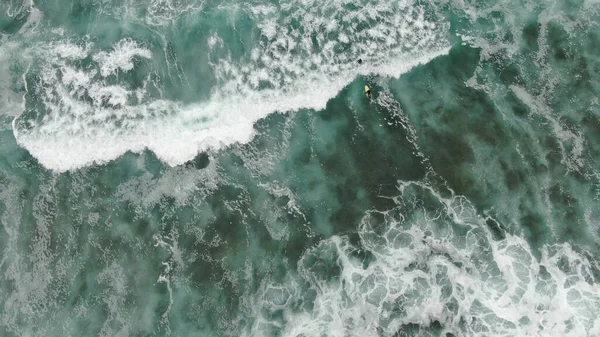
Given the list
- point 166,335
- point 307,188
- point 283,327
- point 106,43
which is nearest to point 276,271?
point 283,327

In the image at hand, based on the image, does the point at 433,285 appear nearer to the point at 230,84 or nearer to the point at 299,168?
the point at 299,168

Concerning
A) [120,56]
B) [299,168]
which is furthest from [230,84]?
[120,56]

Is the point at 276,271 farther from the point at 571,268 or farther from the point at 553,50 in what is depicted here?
the point at 553,50

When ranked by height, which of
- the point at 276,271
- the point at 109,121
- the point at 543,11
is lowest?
the point at 276,271

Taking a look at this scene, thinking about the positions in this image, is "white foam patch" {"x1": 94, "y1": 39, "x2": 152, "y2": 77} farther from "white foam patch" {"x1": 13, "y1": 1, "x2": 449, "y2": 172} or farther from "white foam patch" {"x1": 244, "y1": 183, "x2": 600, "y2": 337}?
"white foam patch" {"x1": 244, "y1": 183, "x2": 600, "y2": 337}

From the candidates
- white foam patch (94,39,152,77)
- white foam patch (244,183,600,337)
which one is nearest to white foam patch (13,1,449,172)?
white foam patch (94,39,152,77)

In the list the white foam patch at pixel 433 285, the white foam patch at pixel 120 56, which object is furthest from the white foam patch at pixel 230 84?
the white foam patch at pixel 433 285
